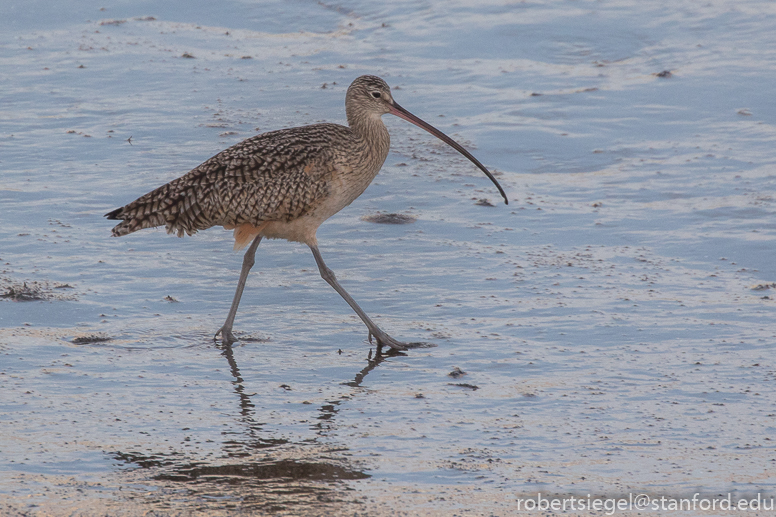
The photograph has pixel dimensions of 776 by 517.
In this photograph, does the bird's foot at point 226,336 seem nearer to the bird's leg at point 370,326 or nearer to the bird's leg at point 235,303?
the bird's leg at point 235,303

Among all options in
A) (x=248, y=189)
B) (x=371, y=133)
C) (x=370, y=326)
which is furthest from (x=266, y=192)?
(x=370, y=326)

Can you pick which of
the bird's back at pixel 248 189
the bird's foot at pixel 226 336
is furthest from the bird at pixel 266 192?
the bird's foot at pixel 226 336

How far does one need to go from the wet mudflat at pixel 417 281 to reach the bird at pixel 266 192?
483 millimetres

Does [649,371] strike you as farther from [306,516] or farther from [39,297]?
[39,297]

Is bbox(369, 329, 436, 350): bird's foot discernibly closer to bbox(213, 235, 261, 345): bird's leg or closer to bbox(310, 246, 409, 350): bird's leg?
bbox(310, 246, 409, 350): bird's leg

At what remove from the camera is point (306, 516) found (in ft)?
14.5

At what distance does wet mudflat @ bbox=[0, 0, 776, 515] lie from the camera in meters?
4.94

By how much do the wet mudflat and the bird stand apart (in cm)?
48

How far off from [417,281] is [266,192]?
4.19 feet

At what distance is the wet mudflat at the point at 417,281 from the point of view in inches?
195

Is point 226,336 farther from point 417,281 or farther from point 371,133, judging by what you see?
point 371,133

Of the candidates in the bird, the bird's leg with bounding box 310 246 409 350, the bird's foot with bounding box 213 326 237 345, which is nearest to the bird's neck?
the bird

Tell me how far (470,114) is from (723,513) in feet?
22.1

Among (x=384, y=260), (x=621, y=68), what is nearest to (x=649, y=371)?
(x=384, y=260)
